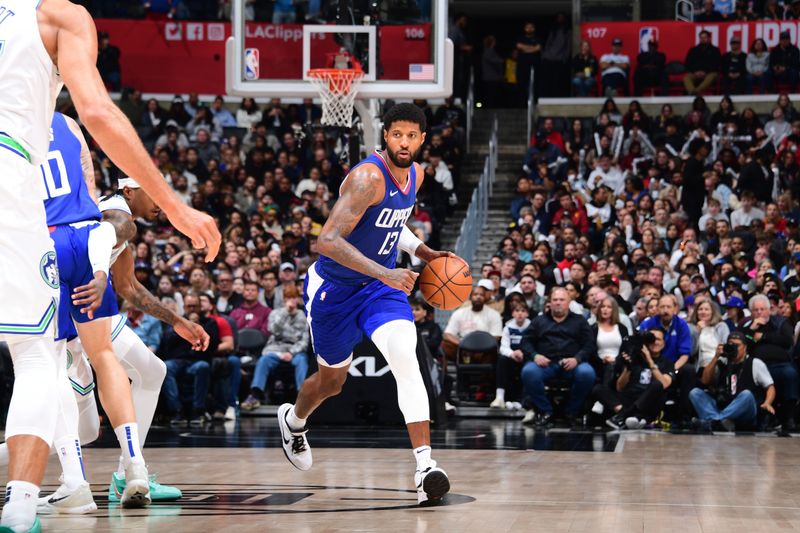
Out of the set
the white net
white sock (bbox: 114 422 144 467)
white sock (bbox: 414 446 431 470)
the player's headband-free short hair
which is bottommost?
white sock (bbox: 414 446 431 470)

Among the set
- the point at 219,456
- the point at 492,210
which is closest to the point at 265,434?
the point at 219,456

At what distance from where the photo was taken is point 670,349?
38.4 feet

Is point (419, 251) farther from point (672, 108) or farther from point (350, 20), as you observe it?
point (672, 108)

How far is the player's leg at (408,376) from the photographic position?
18.2ft

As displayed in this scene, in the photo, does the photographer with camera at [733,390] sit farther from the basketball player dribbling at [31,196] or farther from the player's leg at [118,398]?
the basketball player dribbling at [31,196]

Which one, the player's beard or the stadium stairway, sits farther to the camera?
the stadium stairway

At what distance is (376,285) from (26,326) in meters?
2.78

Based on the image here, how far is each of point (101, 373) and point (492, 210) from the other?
13.9 meters

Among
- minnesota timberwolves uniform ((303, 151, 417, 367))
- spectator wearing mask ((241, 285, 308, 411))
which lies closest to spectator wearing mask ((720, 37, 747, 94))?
spectator wearing mask ((241, 285, 308, 411))

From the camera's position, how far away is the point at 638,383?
11406 mm

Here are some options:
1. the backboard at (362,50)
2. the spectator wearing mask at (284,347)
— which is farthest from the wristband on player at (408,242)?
the spectator wearing mask at (284,347)

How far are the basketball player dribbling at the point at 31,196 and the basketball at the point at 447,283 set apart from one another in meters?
3.04

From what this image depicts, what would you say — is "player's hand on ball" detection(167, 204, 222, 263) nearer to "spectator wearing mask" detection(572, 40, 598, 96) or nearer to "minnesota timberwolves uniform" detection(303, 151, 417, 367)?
"minnesota timberwolves uniform" detection(303, 151, 417, 367)

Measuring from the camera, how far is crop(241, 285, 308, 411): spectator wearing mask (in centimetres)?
1270
